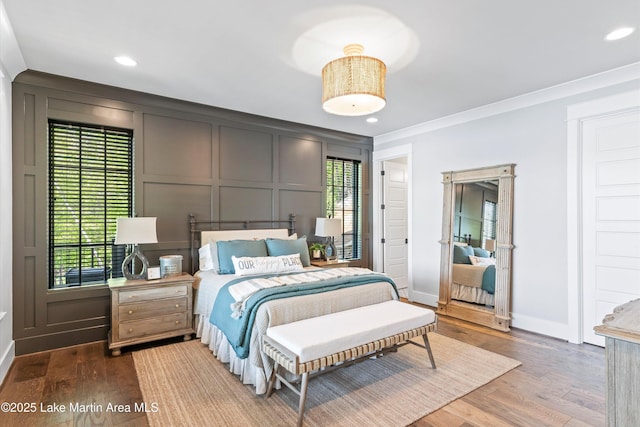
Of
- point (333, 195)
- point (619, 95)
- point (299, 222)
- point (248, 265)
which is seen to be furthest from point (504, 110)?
point (248, 265)

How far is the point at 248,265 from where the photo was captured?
11.6 ft

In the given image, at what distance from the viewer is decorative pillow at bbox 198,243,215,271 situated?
153 inches

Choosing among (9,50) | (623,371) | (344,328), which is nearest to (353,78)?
(344,328)

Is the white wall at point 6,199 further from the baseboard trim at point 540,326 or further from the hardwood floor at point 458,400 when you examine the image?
the baseboard trim at point 540,326

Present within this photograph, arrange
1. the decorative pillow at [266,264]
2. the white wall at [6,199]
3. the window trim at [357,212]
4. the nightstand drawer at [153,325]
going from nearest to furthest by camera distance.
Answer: the white wall at [6,199], the nightstand drawer at [153,325], the decorative pillow at [266,264], the window trim at [357,212]

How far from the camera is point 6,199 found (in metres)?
2.88

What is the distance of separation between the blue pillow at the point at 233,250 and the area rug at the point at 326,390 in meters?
0.89

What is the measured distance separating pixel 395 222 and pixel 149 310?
13.4ft

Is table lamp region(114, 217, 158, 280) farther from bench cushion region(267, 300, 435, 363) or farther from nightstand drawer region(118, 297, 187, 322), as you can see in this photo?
bench cushion region(267, 300, 435, 363)

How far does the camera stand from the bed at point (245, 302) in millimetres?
2510

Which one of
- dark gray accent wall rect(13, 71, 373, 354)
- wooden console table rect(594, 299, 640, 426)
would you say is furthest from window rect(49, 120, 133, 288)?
wooden console table rect(594, 299, 640, 426)

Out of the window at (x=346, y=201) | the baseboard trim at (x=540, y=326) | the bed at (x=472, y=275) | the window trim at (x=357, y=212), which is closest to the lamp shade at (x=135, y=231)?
the window at (x=346, y=201)

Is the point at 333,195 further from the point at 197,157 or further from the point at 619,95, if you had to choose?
the point at 619,95

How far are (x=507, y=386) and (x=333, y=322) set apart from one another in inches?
58.6
